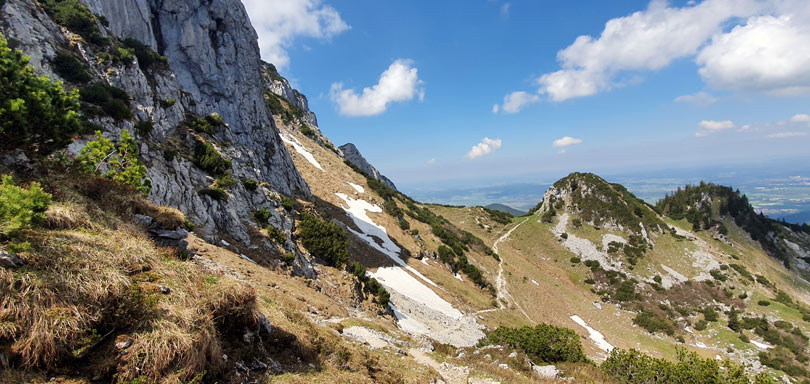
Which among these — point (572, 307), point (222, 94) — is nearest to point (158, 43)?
point (222, 94)

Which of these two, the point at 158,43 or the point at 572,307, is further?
the point at 572,307

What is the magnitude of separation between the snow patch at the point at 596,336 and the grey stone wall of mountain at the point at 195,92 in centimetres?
3667

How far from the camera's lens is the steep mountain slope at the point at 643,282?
40875 millimetres

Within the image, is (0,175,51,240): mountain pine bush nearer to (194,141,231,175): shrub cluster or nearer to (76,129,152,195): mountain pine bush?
(76,129,152,195): mountain pine bush

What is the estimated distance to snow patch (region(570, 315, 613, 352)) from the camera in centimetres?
3902

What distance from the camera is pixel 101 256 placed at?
685cm

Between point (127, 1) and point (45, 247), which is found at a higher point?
point (127, 1)

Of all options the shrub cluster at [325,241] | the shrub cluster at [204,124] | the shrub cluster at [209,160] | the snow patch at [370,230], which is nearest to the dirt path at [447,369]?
the shrub cluster at [325,241]

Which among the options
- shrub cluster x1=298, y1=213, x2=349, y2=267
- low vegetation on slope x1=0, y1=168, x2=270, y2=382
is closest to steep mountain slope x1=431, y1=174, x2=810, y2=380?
shrub cluster x1=298, y1=213, x2=349, y2=267

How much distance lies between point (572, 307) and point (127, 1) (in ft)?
238

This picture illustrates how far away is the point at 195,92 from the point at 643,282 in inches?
2997

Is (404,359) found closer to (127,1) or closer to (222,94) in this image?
(222,94)

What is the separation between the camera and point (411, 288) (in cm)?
3556

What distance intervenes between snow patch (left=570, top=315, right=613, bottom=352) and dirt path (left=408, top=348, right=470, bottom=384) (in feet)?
109
